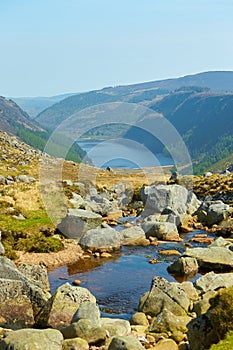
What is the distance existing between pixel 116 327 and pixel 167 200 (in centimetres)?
3461

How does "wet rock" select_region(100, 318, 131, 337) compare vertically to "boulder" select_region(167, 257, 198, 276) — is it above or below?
above

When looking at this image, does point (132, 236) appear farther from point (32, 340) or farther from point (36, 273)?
point (32, 340)

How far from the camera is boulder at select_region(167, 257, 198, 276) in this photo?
35094mm

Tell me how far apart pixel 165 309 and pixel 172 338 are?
2.17m

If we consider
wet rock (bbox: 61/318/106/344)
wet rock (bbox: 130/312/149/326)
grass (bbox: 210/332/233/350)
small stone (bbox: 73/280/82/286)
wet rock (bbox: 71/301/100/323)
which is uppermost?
grass (bbox: 210/332/233/350)

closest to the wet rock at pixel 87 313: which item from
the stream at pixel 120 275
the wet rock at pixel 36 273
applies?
the stream at pixel 120 275

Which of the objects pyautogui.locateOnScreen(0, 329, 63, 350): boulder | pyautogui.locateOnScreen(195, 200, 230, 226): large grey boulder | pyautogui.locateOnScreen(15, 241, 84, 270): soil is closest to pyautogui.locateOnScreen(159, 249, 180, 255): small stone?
pyautogui.locateOnScreen(15, 241, 84, 270): soil

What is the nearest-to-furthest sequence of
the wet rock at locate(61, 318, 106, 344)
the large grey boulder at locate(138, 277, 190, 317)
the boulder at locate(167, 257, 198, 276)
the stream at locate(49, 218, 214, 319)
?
the wet rock at locate(61, 318, 106, 344)
the large grey boulder at locate(138, 277, 190, 317)
the stream at locate(49, 218, 214, 319)
the boulder at locate(167, 257, 198, 276)

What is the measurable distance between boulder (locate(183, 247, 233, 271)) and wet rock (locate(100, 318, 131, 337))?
13.9m

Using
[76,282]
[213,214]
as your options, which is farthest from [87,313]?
[213,214]

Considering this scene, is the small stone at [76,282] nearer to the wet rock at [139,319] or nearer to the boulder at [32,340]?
the wet rock at [139,319]

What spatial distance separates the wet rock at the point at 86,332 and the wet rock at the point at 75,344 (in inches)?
29.8

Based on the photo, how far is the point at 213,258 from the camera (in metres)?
36.3

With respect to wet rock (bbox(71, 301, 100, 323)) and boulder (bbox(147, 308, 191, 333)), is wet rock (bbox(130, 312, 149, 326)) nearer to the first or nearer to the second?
boulder (bbox(147, 308, 191, 333))
